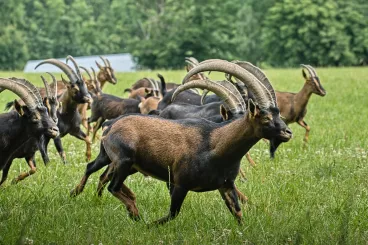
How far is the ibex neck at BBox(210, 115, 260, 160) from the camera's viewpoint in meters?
6.73

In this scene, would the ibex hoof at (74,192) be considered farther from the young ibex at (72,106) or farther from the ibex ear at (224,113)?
the young ibex at (72,106)

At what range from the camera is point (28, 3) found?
79.9 metres

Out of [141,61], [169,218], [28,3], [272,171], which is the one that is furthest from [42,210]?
[28,3]

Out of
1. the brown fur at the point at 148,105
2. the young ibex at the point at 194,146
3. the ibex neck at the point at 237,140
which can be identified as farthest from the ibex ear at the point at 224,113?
the brown fur at the point at 148,105

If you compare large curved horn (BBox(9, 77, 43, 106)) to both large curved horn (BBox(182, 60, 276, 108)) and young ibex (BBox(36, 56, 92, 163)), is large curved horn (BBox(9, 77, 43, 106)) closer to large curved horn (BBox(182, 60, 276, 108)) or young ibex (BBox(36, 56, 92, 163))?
large curved horn (BBox(182, 60, 276, 108))

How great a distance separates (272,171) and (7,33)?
59.1 m

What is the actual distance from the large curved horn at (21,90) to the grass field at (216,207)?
924 millimetres

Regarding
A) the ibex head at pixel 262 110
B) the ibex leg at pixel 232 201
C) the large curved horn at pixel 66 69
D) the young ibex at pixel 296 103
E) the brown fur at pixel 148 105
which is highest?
the ibex head at pixel 262 110

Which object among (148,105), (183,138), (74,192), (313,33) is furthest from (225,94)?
(313,33)

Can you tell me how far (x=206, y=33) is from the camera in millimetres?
66125

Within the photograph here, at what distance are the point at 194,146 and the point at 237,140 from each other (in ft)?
1.36

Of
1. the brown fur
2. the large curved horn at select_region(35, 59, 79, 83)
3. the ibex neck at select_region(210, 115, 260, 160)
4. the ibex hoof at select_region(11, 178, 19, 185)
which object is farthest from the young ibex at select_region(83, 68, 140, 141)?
the ibex neck at select_region(210, 115, 260, 160)

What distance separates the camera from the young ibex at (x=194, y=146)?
6629 millimetres

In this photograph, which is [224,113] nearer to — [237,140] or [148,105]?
[237,140]
